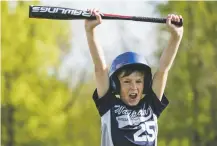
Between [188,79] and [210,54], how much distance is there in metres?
0.70

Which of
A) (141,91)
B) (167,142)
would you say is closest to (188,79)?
(167,142)

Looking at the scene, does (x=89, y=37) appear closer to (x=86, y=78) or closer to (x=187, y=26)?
(x=187, y=26)

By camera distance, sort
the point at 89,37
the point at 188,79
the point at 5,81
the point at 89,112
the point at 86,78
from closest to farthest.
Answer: the point at 89,37, the point at 188,79, the point at 5,81, the point at 89,112, the point at 86,78

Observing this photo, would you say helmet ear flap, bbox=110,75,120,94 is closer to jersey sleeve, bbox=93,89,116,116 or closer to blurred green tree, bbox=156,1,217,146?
jersey sleeve, bbox=93,89,116,116

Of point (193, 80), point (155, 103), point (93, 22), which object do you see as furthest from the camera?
point (193, 80)

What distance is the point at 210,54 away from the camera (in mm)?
14484

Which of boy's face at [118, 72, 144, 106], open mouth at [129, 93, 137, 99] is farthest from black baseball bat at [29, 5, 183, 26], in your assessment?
open mouth at [129, 93, 137, 99]

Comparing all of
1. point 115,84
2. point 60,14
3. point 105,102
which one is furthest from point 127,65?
point 60,14

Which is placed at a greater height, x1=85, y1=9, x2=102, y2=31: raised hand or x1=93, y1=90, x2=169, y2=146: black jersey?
x1=85, y1=9, x2=102, y2=31: raised hand

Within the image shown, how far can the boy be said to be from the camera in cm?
443

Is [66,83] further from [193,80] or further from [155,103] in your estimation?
[155,103]

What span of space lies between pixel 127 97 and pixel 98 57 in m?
0.32

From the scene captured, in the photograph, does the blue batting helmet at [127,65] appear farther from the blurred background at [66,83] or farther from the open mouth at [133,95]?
the blurred background at [66,83]

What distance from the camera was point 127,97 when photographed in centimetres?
448
